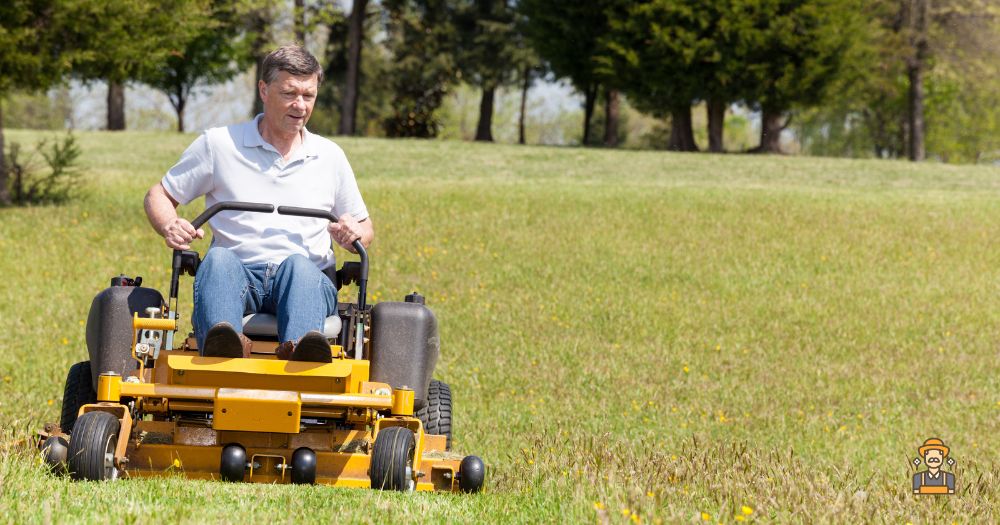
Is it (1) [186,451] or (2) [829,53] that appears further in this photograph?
(2) [829,53]

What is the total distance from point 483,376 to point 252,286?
4.97 metres

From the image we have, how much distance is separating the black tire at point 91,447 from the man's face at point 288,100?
1482 mm

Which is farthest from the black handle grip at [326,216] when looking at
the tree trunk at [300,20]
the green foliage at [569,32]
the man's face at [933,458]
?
the tree trunk at [300,20]

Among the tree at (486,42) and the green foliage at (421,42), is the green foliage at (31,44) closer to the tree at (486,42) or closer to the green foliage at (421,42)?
the tree at (486,42)

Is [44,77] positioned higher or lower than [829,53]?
lower

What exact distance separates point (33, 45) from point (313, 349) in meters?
12.5

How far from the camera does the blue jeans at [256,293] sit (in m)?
4.91

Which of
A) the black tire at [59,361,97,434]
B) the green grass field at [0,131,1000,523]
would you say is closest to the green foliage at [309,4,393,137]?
the green grass field at [0,131,1000,523]

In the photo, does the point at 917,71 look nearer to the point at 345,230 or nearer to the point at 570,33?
the point at 570,33

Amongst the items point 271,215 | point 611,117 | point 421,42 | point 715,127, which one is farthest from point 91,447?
point 611,117

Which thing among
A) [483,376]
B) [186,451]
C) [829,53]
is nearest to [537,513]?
[186,451]

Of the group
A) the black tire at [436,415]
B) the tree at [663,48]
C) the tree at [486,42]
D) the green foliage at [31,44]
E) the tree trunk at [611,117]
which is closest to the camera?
the black tire at [436,415]

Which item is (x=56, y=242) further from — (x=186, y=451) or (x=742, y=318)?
(x=186, y=451)

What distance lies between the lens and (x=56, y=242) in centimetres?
1533
